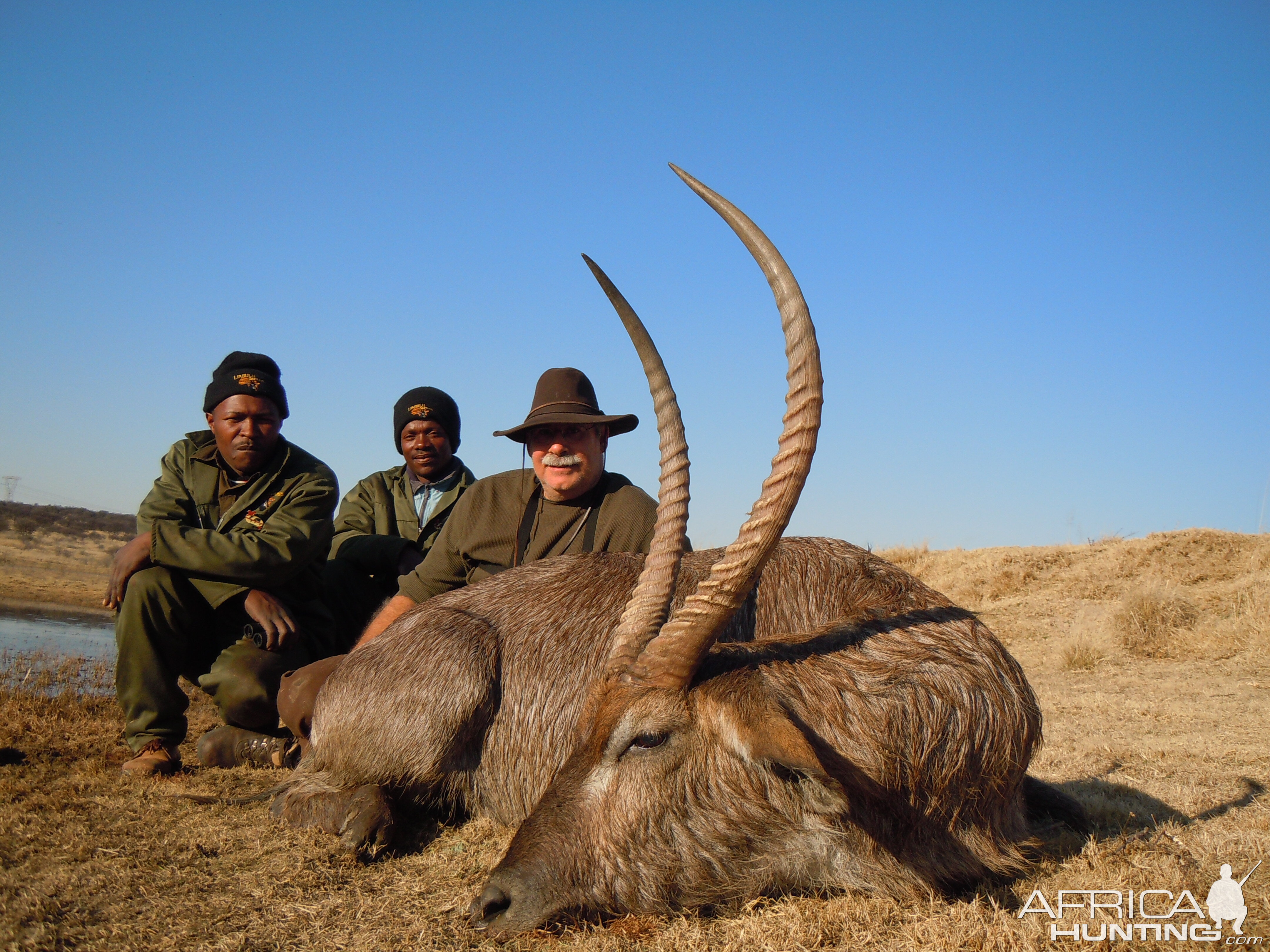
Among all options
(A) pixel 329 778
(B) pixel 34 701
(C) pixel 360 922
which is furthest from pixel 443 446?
(C) pixel 360 922

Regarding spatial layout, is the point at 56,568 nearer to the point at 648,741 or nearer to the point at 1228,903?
the point at 648,741

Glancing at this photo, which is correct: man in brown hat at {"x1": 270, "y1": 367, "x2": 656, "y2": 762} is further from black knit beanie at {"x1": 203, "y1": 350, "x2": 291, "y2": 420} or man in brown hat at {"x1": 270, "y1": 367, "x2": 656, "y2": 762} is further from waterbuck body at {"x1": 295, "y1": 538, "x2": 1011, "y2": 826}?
black knit beanie at {"x1": 203, "y1": 350, "x2": 291, "y2": 420}

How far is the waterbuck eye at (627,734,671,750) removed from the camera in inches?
106

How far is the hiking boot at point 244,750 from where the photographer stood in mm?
4855

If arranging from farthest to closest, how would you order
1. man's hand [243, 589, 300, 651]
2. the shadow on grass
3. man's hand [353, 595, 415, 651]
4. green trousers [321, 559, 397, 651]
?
green trousers [321, 559, 397, 651]
man's hand [243, 589, 300, 651]
man's hand [353, 595, 415, 651]
the shadow on grass

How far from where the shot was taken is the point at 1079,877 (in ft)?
9.56

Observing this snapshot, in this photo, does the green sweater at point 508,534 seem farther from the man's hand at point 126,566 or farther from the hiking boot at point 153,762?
the man's hand at point 126,566

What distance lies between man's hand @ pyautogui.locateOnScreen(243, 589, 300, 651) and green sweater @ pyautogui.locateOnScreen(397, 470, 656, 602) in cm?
92

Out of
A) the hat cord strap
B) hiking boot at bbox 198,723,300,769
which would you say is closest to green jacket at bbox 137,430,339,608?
hiking boot at bbox 198,723,300,769

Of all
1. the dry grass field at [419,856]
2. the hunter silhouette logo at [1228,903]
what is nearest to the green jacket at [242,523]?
the dry grass field at [419,856]

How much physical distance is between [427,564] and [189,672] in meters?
1.87

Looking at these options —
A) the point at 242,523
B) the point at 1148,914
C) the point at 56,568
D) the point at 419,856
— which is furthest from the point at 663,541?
the point at 56,568

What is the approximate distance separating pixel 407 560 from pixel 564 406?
8.75 ft

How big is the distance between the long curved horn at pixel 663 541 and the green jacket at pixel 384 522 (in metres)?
3.91
